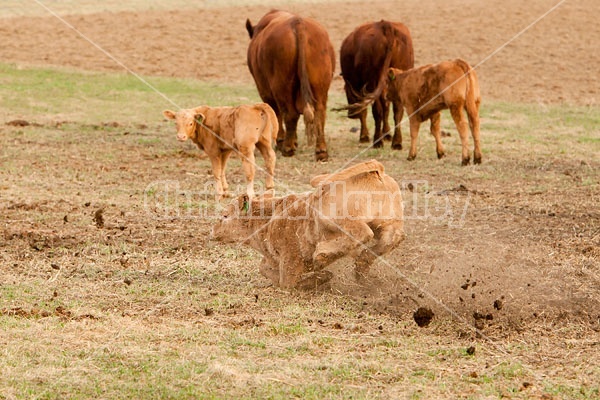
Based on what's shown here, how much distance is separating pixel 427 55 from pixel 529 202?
589 inches

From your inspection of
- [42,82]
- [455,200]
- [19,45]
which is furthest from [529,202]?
[19,45]

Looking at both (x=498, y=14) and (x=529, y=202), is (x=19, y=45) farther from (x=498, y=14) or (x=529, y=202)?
(x=529, y=202)

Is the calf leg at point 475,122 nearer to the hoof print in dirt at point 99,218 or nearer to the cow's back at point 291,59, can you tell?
the cow's back at point 291,59

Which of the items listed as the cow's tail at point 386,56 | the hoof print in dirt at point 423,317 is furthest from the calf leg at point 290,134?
the hoof print in dirt at point 423,317

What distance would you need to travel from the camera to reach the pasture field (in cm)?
449

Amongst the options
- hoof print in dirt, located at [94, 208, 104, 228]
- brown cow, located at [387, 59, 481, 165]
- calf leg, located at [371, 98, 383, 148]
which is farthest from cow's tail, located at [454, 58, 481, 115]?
hoof print in dirt, located at [94, 208, 104, 228]

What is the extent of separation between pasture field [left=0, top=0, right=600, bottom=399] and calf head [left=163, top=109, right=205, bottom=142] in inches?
30.2

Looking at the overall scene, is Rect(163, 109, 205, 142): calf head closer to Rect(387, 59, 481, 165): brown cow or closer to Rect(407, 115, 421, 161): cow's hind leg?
Rect(387, 59, 481, 165): brown cow

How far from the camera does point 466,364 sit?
4.67 metres

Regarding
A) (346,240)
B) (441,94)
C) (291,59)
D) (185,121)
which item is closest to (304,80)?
(291,59)

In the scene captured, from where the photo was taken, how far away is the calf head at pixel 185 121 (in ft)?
28.8

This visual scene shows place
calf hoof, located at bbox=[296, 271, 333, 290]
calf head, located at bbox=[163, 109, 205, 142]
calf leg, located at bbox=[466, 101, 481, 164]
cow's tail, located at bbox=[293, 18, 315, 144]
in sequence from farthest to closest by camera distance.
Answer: cow's tail, located at bbox=[293, 18, 315, 144] → calf leg, located at bbox=[466, 101, 481, 164] → calf head, located at bbox=[163, 109, 205, 142] → calf hoof, located at bbox=[296, 271, 333, 290]

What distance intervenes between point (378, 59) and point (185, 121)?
5.04 metres

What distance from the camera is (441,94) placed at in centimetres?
1102
